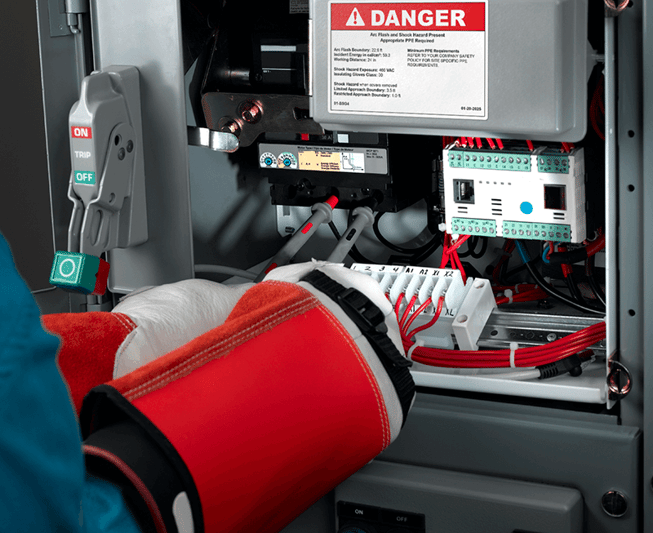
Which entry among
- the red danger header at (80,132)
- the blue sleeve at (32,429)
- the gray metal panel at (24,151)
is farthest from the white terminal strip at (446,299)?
the blue sleeve at (32,429)

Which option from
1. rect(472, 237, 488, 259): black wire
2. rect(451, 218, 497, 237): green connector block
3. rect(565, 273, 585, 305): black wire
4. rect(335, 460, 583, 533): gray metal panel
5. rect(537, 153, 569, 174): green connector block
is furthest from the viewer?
rect(472, 237, 488, 259): black wire

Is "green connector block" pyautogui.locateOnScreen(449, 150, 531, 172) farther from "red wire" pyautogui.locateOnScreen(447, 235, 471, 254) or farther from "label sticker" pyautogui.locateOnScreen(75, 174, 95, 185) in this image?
"label sticker" pyautogui.locateOnScreen(75, 174, 95, 185)

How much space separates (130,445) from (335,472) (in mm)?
357

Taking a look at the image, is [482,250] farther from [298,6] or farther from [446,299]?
[298,6]

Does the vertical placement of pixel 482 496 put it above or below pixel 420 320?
below

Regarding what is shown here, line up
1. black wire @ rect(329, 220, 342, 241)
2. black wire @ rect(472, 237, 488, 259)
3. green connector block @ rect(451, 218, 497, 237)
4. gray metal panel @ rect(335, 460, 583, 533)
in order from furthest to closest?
black wire @ rect(329, 220, 342, 241)
black wire @ rect(472, 237, 488, 259)
green connector block @ rect(451, 218, 497, 237)
gray metal panel @ rect(335, 460, 583, 533)

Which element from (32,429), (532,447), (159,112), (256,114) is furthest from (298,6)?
(32,429)

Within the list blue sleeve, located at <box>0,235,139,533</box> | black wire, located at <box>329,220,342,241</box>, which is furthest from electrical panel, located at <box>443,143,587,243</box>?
blue sleeve, located at <box>0,235,139,533</box>

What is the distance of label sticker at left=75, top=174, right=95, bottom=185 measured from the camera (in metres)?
1.50

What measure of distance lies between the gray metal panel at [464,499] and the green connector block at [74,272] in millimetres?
570

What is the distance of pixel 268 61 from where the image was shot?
1716 mm

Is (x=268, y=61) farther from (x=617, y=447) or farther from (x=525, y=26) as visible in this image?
(x=617, y=447)

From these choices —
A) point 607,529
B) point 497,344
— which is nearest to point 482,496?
point 607,529

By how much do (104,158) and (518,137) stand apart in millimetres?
733
